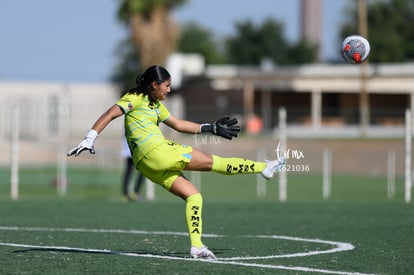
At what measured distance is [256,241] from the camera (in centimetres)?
1217

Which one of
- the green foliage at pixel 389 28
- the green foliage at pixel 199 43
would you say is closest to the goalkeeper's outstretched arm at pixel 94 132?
the green foliage at pixel 389 28

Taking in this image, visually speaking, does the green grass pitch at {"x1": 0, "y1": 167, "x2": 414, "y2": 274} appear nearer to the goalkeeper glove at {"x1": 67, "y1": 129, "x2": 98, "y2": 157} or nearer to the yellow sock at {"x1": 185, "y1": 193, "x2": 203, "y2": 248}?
the yellow sock at {"x1": 185, "y1": 193, "x2": 203, "y2": 248}

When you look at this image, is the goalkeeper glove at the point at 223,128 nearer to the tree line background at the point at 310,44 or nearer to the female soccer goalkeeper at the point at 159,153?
the female soccer goalkeeper at the point at 159,153

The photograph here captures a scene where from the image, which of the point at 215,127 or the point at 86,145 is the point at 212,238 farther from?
the point at 86,145

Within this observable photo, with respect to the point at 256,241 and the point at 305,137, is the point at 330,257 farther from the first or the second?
the point at 305,137

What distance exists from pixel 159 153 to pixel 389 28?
7726 cm

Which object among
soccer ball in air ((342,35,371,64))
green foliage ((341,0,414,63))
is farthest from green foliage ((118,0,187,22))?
soccer ball in air ((342,35,371,64))

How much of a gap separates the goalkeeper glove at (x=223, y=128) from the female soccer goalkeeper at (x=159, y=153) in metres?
0.44

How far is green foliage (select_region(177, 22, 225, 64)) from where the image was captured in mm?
103688

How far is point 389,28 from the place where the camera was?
84.8m

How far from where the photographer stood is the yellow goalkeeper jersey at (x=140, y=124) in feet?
32.9

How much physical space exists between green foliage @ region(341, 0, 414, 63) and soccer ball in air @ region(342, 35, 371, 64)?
68068 millimetres

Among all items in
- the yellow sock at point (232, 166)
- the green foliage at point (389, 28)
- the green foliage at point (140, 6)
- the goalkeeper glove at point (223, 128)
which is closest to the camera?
the yellow sock at point (232, 166)

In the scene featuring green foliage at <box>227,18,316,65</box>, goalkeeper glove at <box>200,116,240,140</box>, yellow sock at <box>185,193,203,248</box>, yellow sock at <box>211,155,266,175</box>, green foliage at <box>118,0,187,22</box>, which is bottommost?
yellow sock at <box>185,193,203,248</box>
